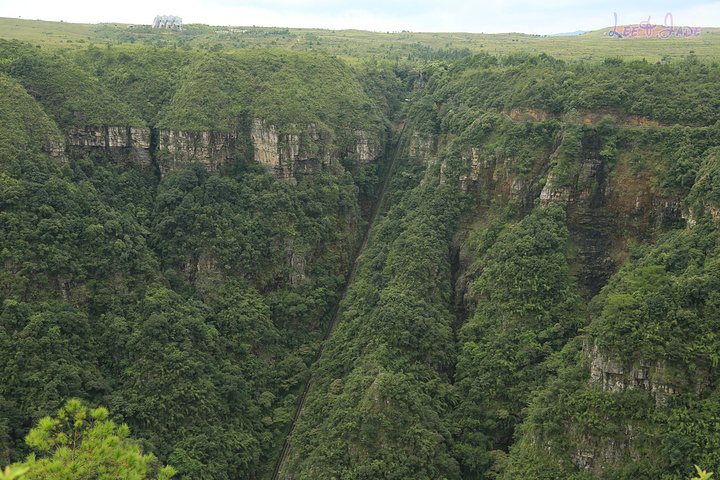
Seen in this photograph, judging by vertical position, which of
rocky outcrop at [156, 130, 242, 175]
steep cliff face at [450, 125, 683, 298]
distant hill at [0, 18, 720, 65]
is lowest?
steep cliff face at [450, 125, 683, 298]

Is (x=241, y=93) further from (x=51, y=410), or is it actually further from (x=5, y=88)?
(x=51, y=410)

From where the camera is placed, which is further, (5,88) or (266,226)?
(266,226)

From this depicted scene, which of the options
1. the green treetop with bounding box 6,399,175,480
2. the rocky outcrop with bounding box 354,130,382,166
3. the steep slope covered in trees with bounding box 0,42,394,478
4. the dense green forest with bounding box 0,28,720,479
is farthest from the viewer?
the rocky outcrop with bounding box 354,130,382,166

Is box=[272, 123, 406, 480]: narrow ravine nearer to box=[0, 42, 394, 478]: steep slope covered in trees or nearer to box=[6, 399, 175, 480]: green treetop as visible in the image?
box=[0, 42, 394, 478]: steep slope covered in trees

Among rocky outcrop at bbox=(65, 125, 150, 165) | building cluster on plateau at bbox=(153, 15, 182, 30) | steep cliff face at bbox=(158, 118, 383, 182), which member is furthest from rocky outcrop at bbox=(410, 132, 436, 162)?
building cluster on plateau at bbox=(153, 15, 182, 30)

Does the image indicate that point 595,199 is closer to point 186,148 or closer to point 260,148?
point 260,148

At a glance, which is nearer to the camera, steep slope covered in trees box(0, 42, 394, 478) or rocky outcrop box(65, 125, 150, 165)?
steep slope covered in trees box(0, 42, 394, 478)

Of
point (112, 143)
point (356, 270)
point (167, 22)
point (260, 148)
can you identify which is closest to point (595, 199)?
point (356, 270)

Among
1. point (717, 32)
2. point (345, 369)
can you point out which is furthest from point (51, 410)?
point (717, 32)
